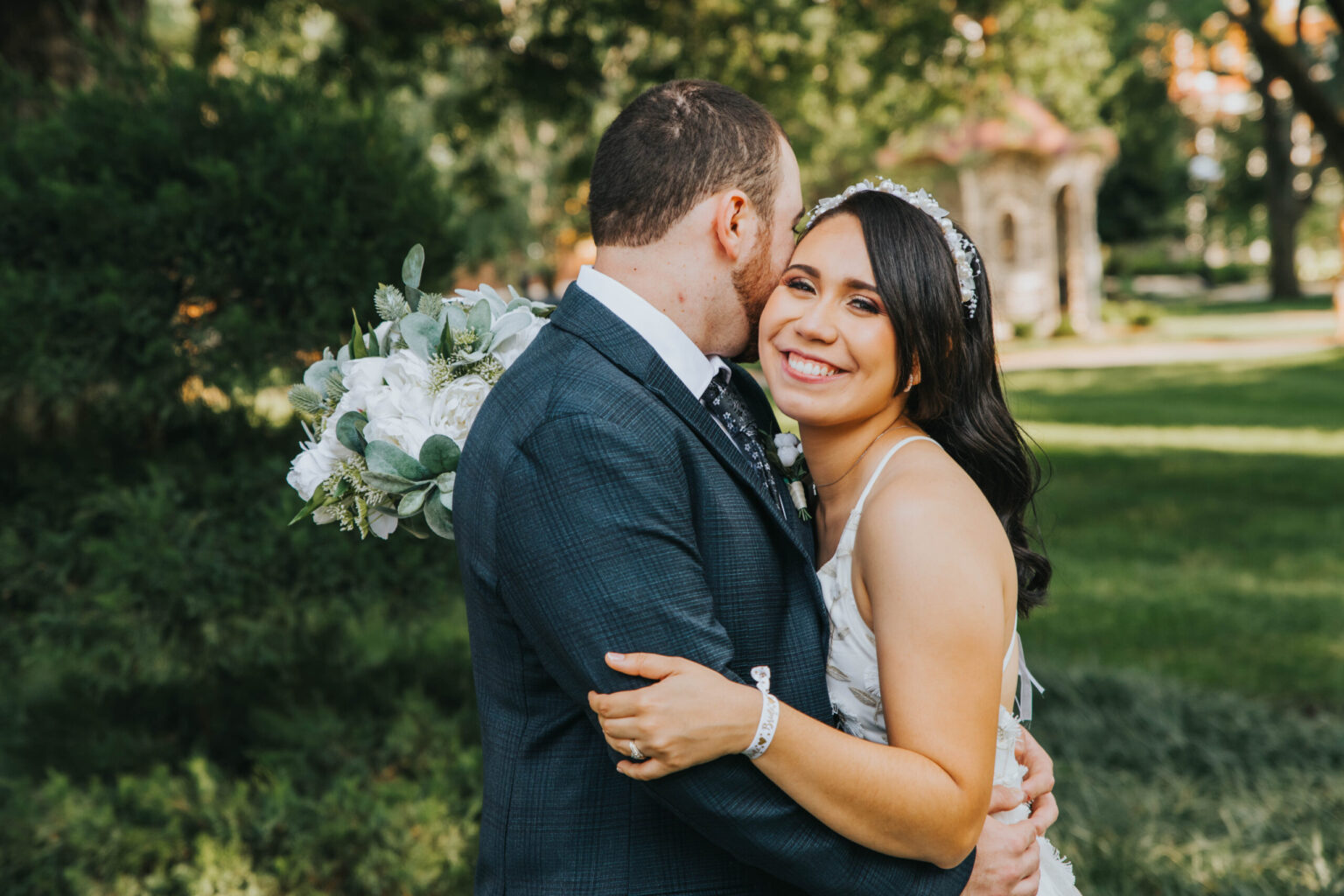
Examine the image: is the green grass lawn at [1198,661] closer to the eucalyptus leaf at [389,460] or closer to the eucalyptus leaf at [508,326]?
the eucalyptus leaf at [508,326]

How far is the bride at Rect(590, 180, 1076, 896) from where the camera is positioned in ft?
5.42

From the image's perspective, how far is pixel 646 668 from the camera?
1.60m

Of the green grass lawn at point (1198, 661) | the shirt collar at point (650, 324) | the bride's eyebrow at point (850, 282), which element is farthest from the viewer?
the green grass lawn at point (1198, 661)

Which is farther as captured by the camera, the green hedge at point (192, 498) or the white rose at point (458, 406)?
the green hedge at point (192, 498)

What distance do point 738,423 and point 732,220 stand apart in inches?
16.1

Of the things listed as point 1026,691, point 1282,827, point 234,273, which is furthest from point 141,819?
point 1282,827

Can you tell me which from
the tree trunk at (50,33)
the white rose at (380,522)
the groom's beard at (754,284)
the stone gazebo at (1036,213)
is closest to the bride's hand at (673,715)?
the groom's beard at (754,284)

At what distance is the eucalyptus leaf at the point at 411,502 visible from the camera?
88.8 inches

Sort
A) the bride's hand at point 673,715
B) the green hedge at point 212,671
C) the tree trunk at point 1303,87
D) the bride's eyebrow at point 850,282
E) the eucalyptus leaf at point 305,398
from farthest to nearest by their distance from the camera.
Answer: the tree trunk at point 1303,87
the green hedge at point 212,671
the eucalyptus leaf at point 305,398
the bride's eyebrow at point 850,282
the bride's hand at point 673,715

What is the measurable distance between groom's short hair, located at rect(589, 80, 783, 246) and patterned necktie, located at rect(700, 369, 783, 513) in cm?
35

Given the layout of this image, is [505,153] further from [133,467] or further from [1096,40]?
[133,467]

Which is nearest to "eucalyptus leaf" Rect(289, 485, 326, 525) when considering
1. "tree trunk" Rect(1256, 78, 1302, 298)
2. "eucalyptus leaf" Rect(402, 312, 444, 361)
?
"eucalyptus leaf" Rect(402, 312, 444, 361)

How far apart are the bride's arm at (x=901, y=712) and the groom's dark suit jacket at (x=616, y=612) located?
5 cm

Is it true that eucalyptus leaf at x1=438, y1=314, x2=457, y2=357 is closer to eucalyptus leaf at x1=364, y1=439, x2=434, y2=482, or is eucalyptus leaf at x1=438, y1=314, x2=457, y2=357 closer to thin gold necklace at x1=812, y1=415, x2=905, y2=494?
eucalyptus leaf at x1=364, y1=439, x2=434, y2=482
